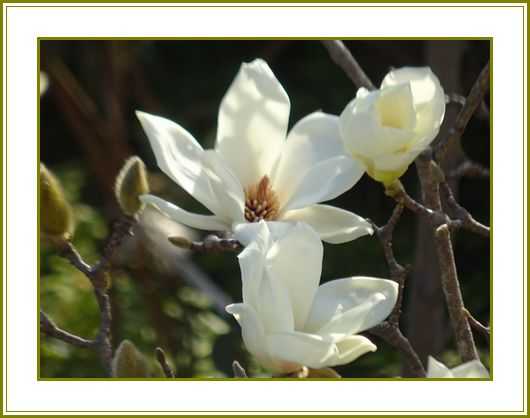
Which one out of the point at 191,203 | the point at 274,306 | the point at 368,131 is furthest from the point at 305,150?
the point at 191,203

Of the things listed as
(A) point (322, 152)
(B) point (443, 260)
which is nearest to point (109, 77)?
(A) point (322, 152)

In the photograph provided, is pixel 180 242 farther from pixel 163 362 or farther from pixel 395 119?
pixel 395 119

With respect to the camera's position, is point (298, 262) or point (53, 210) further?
point (53, 210)

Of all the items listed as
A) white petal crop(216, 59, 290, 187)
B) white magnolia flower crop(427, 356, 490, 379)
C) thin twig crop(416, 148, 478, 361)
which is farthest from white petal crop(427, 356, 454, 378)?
white petal crop(216, 59, 290, 187)

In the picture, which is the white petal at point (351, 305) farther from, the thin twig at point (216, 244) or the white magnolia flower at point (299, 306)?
the thin twig at point (216, 244)

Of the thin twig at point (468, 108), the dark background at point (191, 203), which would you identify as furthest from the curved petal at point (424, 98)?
the dark background at point (191, 203)

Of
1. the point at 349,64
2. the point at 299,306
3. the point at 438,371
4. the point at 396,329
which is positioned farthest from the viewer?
the point at 349,64
